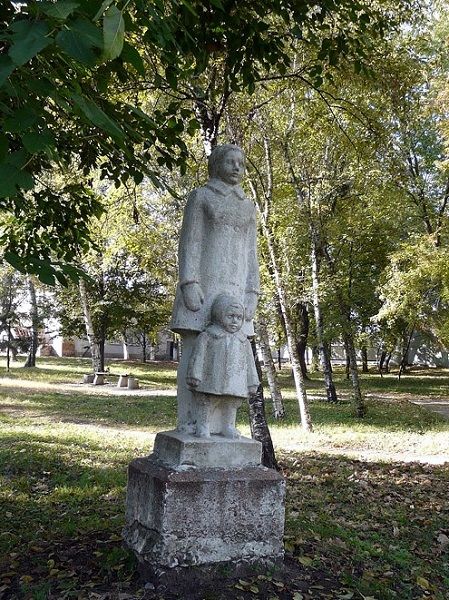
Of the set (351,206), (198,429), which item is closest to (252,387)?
(198,429)

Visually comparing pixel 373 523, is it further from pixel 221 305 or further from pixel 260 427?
pixel 221 305

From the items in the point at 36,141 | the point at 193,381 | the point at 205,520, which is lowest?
the point at 205,520

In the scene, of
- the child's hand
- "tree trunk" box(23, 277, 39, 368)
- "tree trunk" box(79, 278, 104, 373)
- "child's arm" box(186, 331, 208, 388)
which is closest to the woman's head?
"child's arm" box(186, 331, 208, 388)

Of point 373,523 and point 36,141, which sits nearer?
point 36,141

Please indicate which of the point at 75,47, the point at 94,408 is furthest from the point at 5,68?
the point at 94,408

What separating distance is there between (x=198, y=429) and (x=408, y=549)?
2.42 meters

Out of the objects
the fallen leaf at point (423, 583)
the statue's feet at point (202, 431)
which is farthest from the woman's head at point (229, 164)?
the fallen leaf at point (423, 583)

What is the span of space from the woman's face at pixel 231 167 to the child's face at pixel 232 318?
3.47ft

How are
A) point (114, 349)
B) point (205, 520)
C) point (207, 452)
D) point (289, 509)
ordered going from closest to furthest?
1. point (205, 520)
2. point (207, 452)
3. point (289, 509)
4. point (114, 349)

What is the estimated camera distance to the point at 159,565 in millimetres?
3895

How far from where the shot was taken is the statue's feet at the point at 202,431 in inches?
170

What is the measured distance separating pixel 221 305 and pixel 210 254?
1.44 feet

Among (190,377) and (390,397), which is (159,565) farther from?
(390,397)

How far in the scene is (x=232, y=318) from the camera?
4328mm
